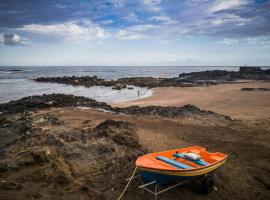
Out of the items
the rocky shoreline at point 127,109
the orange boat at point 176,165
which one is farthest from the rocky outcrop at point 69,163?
the rocky shoreline at point 127,109

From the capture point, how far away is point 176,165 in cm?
675

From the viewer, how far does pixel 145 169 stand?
20.5 feet

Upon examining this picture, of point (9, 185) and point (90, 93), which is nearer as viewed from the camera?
point (9, 185)

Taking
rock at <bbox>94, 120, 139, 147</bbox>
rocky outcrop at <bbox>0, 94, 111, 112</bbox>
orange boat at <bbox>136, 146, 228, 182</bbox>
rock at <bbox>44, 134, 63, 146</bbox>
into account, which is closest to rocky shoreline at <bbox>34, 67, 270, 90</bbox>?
rocky outcrop at <bbox>0, 94, 111, 112</bbox>

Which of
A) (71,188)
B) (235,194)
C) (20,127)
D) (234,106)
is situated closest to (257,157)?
(235,194)

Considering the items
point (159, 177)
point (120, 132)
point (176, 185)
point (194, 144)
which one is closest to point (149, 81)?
point (194, 144)

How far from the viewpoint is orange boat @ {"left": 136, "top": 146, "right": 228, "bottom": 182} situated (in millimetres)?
6141

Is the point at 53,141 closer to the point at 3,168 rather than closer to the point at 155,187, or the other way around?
the point at 3,168

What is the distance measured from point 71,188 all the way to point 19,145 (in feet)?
11.5

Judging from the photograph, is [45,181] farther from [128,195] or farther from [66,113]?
[66,113]

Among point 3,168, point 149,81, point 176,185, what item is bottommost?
point 176,185

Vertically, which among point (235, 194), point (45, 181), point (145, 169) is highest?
point (145, 169)

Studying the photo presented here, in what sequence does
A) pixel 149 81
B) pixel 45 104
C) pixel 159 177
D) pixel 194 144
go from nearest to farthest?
1. pixel 159 177
2. pixel 194 144
3. pixel 45 104
4. pixel 149 81

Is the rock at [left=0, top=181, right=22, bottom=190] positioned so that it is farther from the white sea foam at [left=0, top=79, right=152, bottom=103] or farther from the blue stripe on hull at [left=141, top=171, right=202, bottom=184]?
the white sea foam at [left=0, top=79, right=152, bottom=103]
